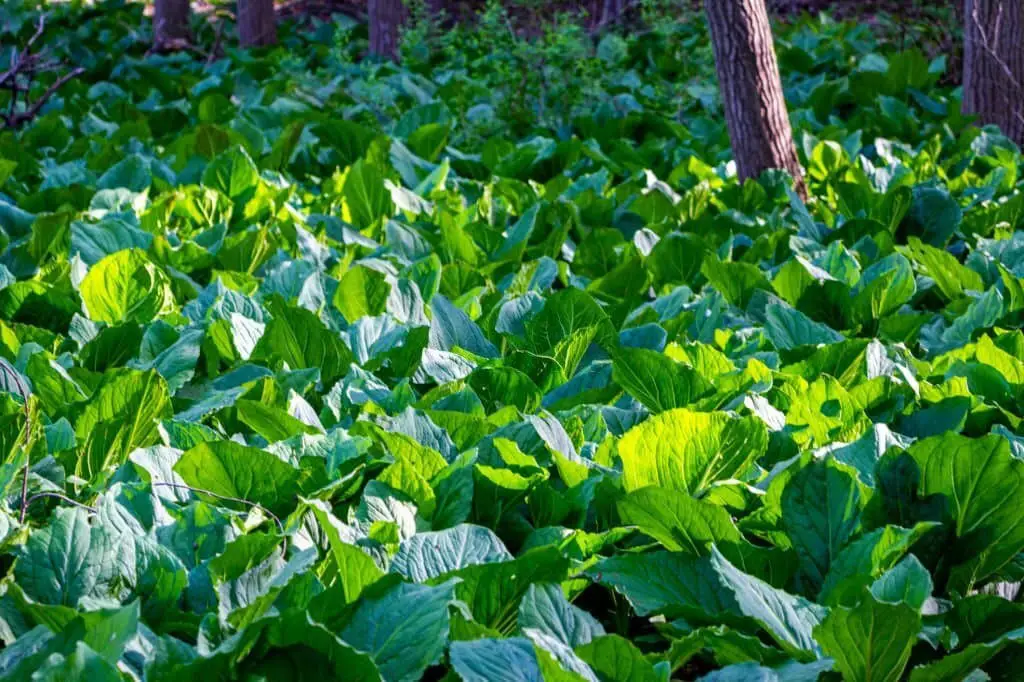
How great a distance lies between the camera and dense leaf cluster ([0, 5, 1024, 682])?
Answer: 5.43ft

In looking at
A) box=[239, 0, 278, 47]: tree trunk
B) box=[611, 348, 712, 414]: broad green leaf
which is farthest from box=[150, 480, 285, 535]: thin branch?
box=[239, 0, 278, 47]: tree trunk

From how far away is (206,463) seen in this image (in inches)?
80.9

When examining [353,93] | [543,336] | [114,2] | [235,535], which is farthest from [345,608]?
[114,2]

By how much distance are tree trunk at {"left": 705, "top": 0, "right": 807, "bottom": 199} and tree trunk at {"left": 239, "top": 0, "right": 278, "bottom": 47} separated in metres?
7.02

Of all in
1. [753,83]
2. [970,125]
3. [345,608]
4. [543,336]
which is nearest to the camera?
[345,608]

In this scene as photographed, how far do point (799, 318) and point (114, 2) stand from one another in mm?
11700

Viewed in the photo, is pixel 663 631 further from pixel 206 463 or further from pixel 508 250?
pixel 508 250

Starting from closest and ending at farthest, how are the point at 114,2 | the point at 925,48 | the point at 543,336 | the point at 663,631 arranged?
1. the point at 663,631
2. the point at 543,336
3. the point at 925,48
4. the point at 114,2

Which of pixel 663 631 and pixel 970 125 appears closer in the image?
pixel 663 631

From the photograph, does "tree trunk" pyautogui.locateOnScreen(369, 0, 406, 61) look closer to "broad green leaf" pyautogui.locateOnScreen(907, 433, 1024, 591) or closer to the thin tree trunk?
the thin tree trunk

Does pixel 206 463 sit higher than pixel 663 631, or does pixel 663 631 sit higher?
pixel 206 463

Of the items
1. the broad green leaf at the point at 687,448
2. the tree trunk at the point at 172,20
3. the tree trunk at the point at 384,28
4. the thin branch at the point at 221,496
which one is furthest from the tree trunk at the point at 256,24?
the broad green leaf at the point at 687,448

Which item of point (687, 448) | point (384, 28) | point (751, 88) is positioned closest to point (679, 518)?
point (687, 448)

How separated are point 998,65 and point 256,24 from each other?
7237 mm
